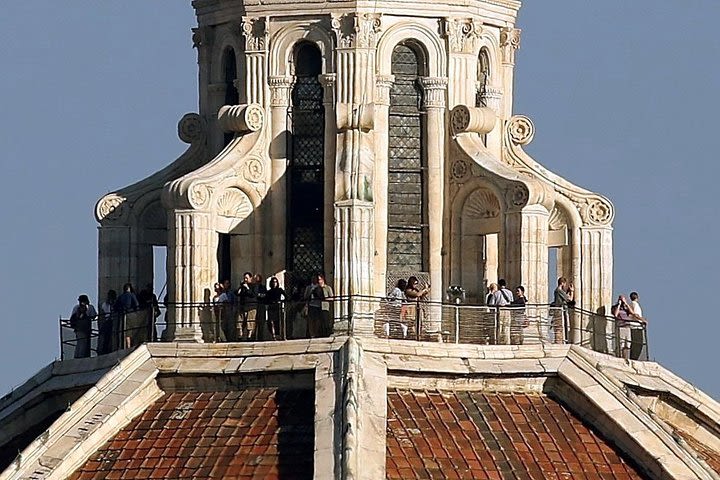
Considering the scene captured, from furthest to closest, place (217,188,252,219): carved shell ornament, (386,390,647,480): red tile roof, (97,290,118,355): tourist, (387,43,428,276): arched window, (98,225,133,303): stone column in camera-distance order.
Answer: (98,225,133,303): stone column, (387,43,428,276): arched window, (97,290,118,355): tourist, (217,188,252,219): carved shell ornament, (386,390,647,480): red tile roof

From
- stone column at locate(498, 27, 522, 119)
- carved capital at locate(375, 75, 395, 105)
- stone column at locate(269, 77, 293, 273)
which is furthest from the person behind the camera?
stone column at locate(498, 27, 522, 119)

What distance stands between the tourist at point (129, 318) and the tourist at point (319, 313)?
12.8ft

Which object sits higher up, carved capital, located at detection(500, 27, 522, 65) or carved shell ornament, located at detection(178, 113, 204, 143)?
carved capital, located at detection(500, 27, 522, 65)

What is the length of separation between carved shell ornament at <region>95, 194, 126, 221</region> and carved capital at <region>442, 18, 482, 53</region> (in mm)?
7720

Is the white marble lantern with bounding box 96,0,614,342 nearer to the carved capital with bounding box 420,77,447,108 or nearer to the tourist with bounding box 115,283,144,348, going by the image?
the carved capital with bounding box 420,77,447,108

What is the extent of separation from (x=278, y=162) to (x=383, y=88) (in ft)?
8.57

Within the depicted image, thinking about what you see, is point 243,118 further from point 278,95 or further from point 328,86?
point 328,86

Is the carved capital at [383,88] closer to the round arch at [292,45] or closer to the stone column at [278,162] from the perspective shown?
the round arch at [292,45]

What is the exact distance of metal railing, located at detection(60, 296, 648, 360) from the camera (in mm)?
133750

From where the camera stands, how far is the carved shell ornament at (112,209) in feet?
458

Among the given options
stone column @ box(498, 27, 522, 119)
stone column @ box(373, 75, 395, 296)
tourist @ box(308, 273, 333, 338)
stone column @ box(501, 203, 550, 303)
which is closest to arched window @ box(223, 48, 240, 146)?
stone column @ box(373, 75, 395, 296)

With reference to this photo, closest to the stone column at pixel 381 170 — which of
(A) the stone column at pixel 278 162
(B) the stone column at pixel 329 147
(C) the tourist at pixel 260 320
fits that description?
(B) the stone column at pixel 329 147

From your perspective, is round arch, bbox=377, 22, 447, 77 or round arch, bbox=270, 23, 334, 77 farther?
round arch, bbox=377, 22, 447, 77

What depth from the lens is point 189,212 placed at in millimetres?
135125
